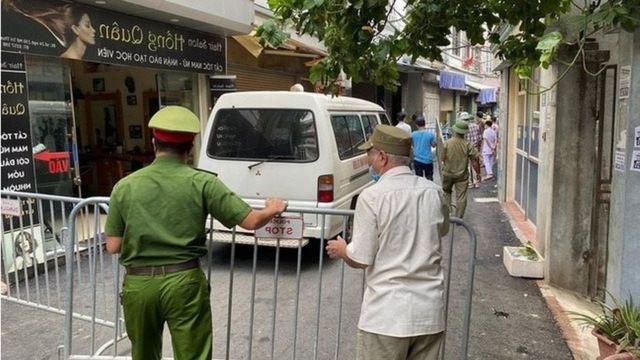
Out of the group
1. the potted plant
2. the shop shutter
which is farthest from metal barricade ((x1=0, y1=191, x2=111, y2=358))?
the shop shutter

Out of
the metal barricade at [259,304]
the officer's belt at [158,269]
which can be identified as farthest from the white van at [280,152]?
the officer's belt at [158,269]

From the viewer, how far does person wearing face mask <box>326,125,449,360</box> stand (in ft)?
8.32

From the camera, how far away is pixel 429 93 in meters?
25.0

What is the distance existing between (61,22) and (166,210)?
533 cm

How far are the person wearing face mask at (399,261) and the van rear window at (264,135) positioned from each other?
397 centimetres

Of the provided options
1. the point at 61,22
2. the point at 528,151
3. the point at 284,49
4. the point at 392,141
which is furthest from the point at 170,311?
the point at 284,49

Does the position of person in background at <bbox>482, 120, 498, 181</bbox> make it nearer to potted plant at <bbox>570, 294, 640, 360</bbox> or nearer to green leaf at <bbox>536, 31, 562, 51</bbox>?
potted plant at <bbox>570, 294, 640, 360</bbox>

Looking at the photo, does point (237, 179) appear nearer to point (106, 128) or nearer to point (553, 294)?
point (553, 294)

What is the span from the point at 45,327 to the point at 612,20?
16.1 feet

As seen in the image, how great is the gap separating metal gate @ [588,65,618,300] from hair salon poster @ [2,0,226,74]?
20.2ft

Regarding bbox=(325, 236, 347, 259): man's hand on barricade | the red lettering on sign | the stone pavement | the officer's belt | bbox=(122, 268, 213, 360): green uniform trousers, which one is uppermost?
the red lettering on sign

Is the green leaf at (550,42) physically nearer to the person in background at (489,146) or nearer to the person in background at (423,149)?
the person in background at (423,149)

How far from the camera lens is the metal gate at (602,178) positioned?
5719 millimetres

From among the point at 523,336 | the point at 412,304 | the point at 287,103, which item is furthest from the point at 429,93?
the point at 412,304
